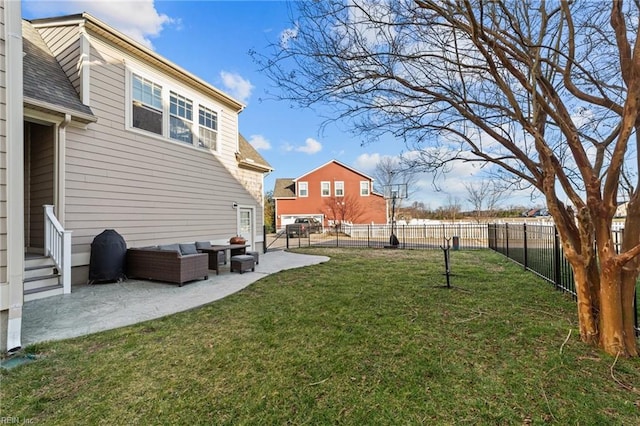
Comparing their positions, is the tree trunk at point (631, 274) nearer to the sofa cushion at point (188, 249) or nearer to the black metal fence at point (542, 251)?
the black metal fence at point (542, 251)

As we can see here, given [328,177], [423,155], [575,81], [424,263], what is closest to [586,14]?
[575,81]

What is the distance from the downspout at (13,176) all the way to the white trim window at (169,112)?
4158 mm

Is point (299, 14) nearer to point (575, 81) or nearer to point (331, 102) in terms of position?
point (331, 102)

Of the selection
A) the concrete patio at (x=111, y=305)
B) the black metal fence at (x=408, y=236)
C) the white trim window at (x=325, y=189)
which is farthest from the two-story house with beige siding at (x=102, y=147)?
the white trim window at (x=325, y=189)

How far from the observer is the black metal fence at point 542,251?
5375 millimetres

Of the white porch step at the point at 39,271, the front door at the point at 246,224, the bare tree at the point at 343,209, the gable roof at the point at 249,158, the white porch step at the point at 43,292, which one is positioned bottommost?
the white porch step at the point at 43,292

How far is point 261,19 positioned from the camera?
460 cm

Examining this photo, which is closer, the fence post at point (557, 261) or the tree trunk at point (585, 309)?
the tree trunk at point (585, 309)

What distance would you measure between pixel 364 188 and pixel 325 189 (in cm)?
389

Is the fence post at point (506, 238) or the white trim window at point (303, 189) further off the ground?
the white trim window at point (303, 189)

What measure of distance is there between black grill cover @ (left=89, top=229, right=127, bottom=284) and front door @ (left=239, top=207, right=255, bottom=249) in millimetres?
4992

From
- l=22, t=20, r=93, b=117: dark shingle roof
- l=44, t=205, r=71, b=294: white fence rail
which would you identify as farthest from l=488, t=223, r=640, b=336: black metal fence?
l=22, t=20, r=93, b=117: dark shingle roof

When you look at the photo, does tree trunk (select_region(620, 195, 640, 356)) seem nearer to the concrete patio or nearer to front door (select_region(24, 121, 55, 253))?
the concrete patio

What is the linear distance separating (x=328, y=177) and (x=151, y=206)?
2244 cm
